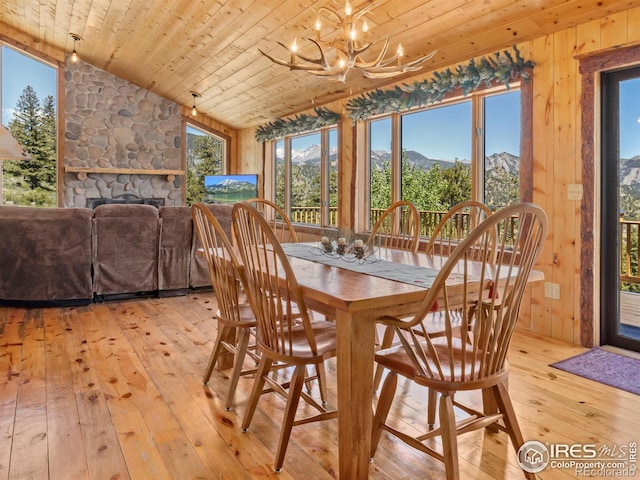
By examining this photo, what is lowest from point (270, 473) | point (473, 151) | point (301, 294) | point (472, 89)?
point (270, 473)

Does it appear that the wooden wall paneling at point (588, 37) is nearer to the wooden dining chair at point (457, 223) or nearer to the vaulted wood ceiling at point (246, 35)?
the vaulted wood ceiling at point (246, 35)

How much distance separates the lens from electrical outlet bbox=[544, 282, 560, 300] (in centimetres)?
350

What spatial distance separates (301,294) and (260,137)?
20.6ft

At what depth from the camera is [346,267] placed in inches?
86.4

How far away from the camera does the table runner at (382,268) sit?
190cm

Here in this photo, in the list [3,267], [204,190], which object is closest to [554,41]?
[3,267]

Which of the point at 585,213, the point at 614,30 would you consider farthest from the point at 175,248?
the point at 614,30

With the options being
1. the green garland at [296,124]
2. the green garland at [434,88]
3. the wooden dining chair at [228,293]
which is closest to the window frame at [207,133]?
the green garland at [296,124]

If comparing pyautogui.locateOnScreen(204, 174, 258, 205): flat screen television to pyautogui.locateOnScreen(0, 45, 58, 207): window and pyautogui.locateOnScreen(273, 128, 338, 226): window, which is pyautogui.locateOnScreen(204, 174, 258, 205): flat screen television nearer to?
pyautogui.locateOnScreen(273, 128, 338, 226): window

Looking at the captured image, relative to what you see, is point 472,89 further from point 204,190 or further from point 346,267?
point 204,190

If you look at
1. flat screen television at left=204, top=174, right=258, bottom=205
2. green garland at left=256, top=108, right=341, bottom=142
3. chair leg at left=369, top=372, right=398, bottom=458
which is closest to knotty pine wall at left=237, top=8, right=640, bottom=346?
chair leg at left=369, top=372, right=398, bottom=458

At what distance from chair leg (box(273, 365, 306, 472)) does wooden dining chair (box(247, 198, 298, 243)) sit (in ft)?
4.25

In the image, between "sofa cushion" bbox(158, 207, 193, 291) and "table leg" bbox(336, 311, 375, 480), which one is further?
"sofa cushion" bbox(158, 207, 193, 291)

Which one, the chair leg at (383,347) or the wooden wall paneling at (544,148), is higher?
the wooden wall paneling at (544,148)
